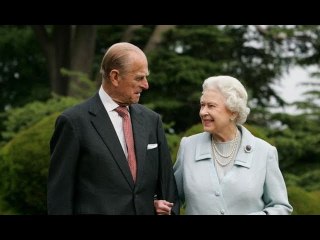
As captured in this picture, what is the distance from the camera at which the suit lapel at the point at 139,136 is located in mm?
4434

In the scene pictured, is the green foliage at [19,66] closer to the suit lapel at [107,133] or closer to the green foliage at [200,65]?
the green foliage at [200,65]

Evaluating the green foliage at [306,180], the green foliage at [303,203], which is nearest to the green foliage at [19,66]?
the green foliage at [306,180]

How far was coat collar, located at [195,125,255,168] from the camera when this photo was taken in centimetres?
461

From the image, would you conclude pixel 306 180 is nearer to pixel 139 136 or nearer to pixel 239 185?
pixel 239 185

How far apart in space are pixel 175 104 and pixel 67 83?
3.18m

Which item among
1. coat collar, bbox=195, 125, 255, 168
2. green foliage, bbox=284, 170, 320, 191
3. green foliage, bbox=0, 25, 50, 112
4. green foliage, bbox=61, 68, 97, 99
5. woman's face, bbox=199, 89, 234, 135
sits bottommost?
green foliage, bbox=284, 170, 320, 191

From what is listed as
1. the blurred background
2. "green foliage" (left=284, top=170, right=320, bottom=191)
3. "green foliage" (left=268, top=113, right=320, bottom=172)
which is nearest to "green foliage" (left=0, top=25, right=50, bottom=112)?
the blurred background

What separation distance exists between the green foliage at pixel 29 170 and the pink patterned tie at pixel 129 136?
18.3 ft

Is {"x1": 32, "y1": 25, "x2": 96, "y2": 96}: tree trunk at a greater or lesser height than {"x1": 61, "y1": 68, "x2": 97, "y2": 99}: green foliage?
greater

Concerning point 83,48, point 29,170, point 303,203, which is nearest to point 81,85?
point 83,48

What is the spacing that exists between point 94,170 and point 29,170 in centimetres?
596

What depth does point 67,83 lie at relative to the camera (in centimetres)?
1781

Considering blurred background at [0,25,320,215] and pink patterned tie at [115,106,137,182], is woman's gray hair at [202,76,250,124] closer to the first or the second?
pink patterned tie at [115,106,137,182]
